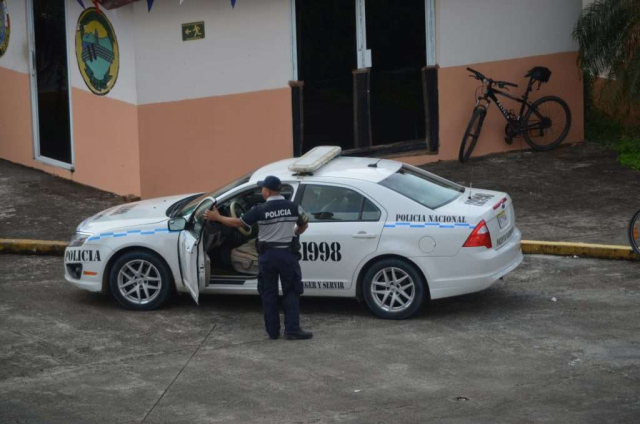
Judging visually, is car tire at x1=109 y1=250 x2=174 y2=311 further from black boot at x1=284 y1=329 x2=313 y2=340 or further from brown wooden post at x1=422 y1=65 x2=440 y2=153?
brown wooden post at x1=422 y1=65 x2=440 y2=153

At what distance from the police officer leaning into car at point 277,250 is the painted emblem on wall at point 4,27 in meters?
8.98

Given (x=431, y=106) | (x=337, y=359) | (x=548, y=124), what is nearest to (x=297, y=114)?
(x=431, y=106)

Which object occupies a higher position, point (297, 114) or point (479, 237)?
point (297, 114)

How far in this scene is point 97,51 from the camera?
1614 cm

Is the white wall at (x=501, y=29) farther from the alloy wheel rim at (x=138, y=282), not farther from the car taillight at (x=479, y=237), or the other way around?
the alloy wheel rim at (x=138, y=282)

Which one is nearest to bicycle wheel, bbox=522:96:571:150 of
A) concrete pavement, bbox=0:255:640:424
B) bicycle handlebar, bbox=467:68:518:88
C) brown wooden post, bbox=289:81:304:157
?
bicycle handlebar, bbox=467:68:518:88

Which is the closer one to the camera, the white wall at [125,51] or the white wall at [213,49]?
the white wall at [125,51]

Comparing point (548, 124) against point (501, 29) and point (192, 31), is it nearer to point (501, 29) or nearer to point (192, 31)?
point (501, 29)

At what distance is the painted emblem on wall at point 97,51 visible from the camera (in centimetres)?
1585

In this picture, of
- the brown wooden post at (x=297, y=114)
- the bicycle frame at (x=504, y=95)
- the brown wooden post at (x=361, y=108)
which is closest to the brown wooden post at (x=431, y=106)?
the bicycle frame at (x=504, y=95)

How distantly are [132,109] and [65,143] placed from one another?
2168 millimetres

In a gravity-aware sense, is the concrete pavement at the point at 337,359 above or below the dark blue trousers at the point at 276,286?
below

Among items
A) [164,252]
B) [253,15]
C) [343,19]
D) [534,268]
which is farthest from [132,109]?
[534,268]

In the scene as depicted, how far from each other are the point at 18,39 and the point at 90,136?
248cm
